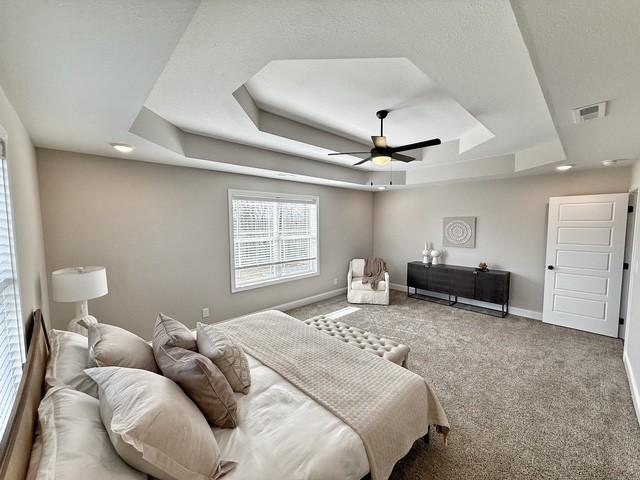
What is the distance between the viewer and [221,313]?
4.06 meters

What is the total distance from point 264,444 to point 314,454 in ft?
0.76

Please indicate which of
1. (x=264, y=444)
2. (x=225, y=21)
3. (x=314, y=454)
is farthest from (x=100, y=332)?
(x=225, y=21)

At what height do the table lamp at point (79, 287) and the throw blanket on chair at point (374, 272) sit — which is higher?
the table lamp at point (79, 287)

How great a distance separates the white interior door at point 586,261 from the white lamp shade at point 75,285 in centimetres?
566

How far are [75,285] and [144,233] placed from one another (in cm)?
114

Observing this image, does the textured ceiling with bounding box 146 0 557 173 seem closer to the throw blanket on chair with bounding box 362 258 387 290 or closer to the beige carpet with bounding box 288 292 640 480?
the beige carpet with bounding box 288 292 640 480

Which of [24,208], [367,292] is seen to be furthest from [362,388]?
[367,292]

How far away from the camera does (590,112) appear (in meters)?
1.79

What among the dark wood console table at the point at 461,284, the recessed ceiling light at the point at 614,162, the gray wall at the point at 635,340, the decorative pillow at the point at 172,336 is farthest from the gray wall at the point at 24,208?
the recessed ceiling light at the point at 614,162

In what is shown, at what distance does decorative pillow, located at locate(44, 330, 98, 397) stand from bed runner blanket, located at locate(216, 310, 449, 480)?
0.97m

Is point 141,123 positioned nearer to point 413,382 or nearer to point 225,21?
point 225,21

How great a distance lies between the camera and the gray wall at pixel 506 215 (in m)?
4.07

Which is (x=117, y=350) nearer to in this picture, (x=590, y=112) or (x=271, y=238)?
(x=590, y=112)

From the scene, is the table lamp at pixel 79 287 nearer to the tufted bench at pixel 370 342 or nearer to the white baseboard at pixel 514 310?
the tufted bench at pixel 370 342
